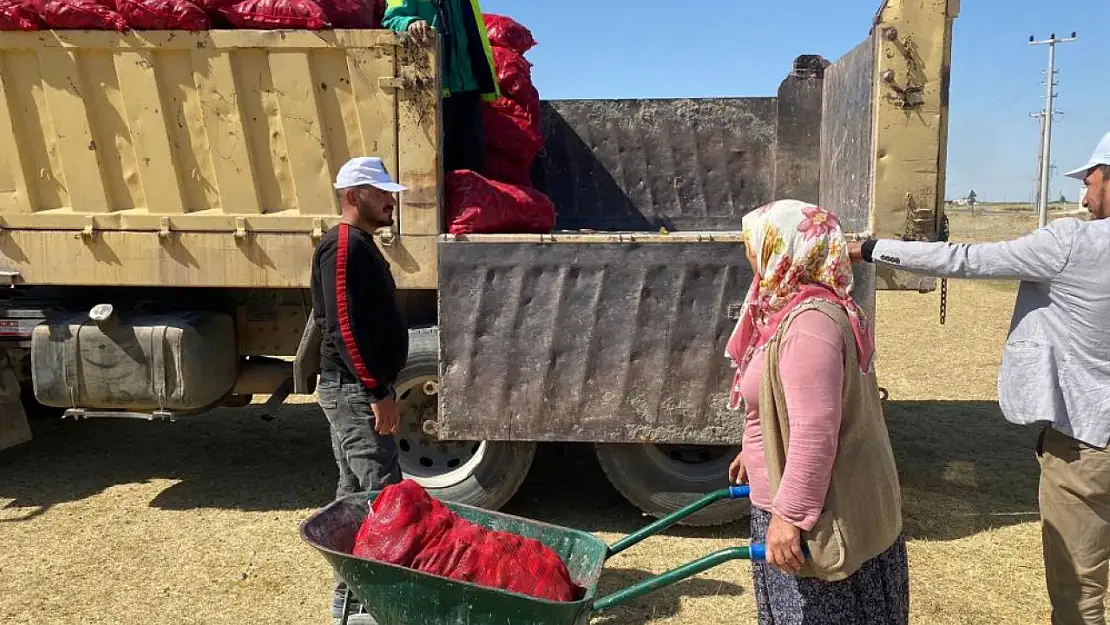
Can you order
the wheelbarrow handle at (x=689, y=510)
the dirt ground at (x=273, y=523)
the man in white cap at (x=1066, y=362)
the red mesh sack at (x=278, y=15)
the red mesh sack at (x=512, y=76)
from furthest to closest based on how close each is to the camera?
the red mesh sack at (x=512, y=76)
the red mesh sack at (x=278, y=15)
the dirt ground at (x=273, y=523)
the man in white cap at (x=1066, y=362)
the wheelbarrow handle at (x=689, y=510)

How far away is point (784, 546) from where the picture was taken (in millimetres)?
2053

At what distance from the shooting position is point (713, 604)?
12.2 ft

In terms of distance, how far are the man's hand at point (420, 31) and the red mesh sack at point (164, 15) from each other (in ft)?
3.56

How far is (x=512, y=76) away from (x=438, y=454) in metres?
2.41

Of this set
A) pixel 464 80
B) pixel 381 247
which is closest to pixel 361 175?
pixel 381 247

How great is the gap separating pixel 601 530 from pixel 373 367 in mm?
1939

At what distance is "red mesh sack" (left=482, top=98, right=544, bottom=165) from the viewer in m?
5.16

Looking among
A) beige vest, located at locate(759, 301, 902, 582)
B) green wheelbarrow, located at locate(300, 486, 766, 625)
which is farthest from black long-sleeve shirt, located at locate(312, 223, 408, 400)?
beige vest, located at locate(759, 301, 902, 582)

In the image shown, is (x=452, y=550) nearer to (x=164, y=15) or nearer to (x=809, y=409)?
(x=809, y=409)

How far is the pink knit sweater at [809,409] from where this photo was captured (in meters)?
1.98

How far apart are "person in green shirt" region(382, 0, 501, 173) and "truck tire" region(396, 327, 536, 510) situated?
3.98ft

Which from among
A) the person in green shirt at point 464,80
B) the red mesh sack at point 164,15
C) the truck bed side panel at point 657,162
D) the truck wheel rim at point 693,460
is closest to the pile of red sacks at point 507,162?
the person in green shirt at point 464,80

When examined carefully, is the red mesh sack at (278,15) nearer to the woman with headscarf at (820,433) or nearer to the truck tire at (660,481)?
the truck tire at (660,481)

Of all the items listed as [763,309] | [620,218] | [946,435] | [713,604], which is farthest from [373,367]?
[946,435]
